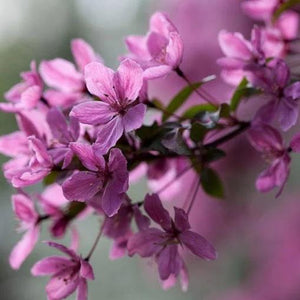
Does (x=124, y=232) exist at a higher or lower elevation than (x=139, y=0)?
higher

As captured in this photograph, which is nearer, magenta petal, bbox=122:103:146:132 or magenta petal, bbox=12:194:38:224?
magenta petal, bbox=122:103:146:132

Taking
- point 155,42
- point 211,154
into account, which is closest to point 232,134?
point 211,154

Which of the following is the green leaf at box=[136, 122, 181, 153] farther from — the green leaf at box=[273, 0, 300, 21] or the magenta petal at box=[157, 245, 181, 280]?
the green leaf at box=[273, 0, 300, 21]

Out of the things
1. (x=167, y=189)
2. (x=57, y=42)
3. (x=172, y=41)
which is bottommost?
(x=57, y=42)

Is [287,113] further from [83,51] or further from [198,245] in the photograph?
[83,51]

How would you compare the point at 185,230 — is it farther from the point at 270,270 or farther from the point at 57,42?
the point at 57,42

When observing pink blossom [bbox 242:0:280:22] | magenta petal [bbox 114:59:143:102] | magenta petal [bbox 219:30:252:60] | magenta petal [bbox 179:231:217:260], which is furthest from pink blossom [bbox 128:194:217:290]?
pink blossom [bbox 242:0:280:22]

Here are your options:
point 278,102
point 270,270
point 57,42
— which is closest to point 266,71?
point 278,102
